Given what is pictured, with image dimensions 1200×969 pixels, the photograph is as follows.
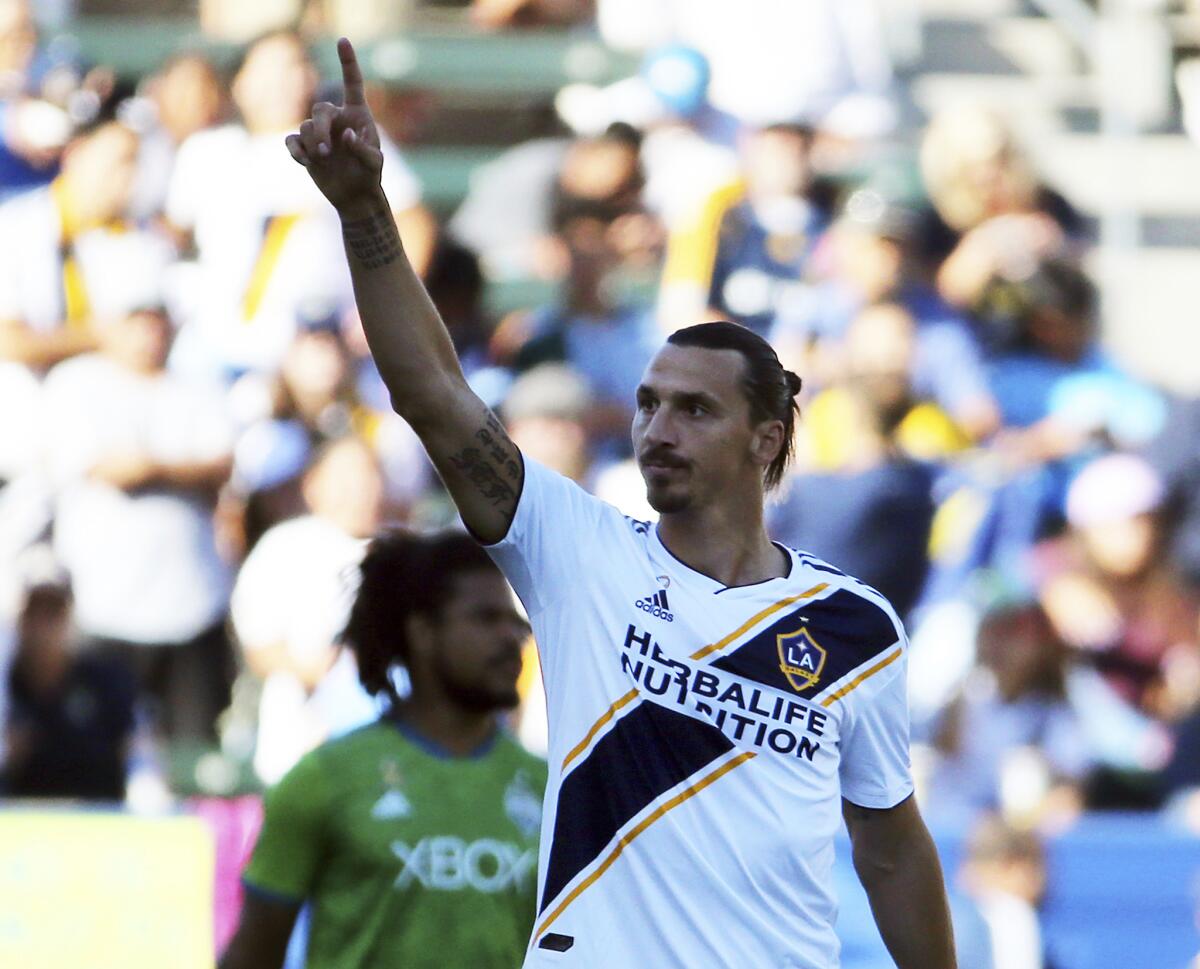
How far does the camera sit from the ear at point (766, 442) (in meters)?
3.91

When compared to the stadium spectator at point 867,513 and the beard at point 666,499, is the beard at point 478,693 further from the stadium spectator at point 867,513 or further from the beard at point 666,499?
the stadium spectator at point 867,513

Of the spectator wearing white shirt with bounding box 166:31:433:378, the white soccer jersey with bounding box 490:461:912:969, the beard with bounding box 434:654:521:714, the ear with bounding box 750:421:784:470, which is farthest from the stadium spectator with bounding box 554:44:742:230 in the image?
the white soccer jersey with bounding box 490:461:912:969

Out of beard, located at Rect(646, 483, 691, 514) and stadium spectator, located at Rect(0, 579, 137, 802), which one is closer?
beard, located at Rect(646, 483, 691, 514)

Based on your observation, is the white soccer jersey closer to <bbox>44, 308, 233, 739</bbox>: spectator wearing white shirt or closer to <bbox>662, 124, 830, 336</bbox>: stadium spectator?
<bbox>44, 308, 233, 739</bbox>: spectator wearing white shirt

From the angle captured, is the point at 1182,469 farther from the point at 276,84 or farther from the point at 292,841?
the point at 292,841

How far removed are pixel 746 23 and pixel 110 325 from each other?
3.88 meters

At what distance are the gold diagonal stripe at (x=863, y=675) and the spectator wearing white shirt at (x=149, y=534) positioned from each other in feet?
16.6

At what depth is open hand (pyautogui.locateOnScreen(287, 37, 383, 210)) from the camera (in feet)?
11.3

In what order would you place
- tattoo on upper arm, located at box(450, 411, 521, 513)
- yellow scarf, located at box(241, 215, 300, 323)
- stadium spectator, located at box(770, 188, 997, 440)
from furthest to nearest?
stadium spectator, located at box(770, 188, 997, 440)
yellow scarf, located at box(241, 215, 300, 323)
tattoo on upper arm, located at box(450, 411, 521, 513)

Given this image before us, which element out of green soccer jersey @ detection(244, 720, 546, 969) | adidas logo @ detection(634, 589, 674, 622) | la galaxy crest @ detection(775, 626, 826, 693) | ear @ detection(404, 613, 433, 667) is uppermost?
adidas logo @ detection(634, 589, 674, 622)

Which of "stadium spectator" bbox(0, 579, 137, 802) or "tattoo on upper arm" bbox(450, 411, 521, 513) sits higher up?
"tattoo on upper arm" bbox(450, 411, 521, 513)

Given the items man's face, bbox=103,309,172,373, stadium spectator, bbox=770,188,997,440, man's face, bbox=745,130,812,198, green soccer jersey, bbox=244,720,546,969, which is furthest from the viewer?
man's face, bbox=745,130,812,198

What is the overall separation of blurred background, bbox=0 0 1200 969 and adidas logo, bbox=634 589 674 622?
3.53 m

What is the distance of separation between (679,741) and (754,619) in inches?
11.3
